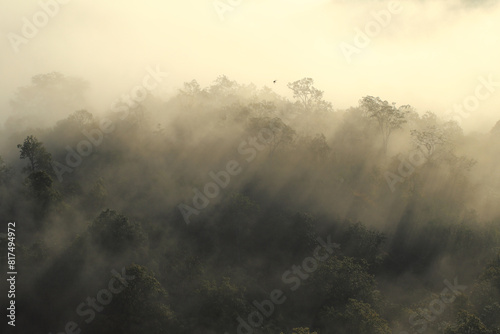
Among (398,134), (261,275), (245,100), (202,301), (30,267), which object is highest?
(398,134)

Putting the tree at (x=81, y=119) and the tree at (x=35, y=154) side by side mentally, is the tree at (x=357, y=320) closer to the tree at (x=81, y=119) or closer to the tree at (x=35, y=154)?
the tree at (x=35, y=154)

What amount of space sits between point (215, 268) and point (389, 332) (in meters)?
30.5

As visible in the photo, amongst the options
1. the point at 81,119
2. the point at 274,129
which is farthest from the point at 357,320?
the point at 81,119

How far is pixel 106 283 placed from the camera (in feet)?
213

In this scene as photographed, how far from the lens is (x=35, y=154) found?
78.6 metres

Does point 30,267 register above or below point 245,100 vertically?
below

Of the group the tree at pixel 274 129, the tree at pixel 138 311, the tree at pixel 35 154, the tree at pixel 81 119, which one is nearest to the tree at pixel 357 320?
the tree at pixel 138 311

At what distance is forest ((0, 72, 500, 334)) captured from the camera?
208ft

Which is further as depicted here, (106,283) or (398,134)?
(398,134)

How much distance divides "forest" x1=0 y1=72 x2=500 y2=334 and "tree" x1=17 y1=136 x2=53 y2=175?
40 centimetres

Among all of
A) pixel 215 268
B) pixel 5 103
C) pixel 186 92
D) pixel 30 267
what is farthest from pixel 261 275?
pixel 5 103

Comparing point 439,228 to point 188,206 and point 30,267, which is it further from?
point 30,267

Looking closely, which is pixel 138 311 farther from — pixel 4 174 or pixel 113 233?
pixel 4 174

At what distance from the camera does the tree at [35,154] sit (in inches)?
2987
